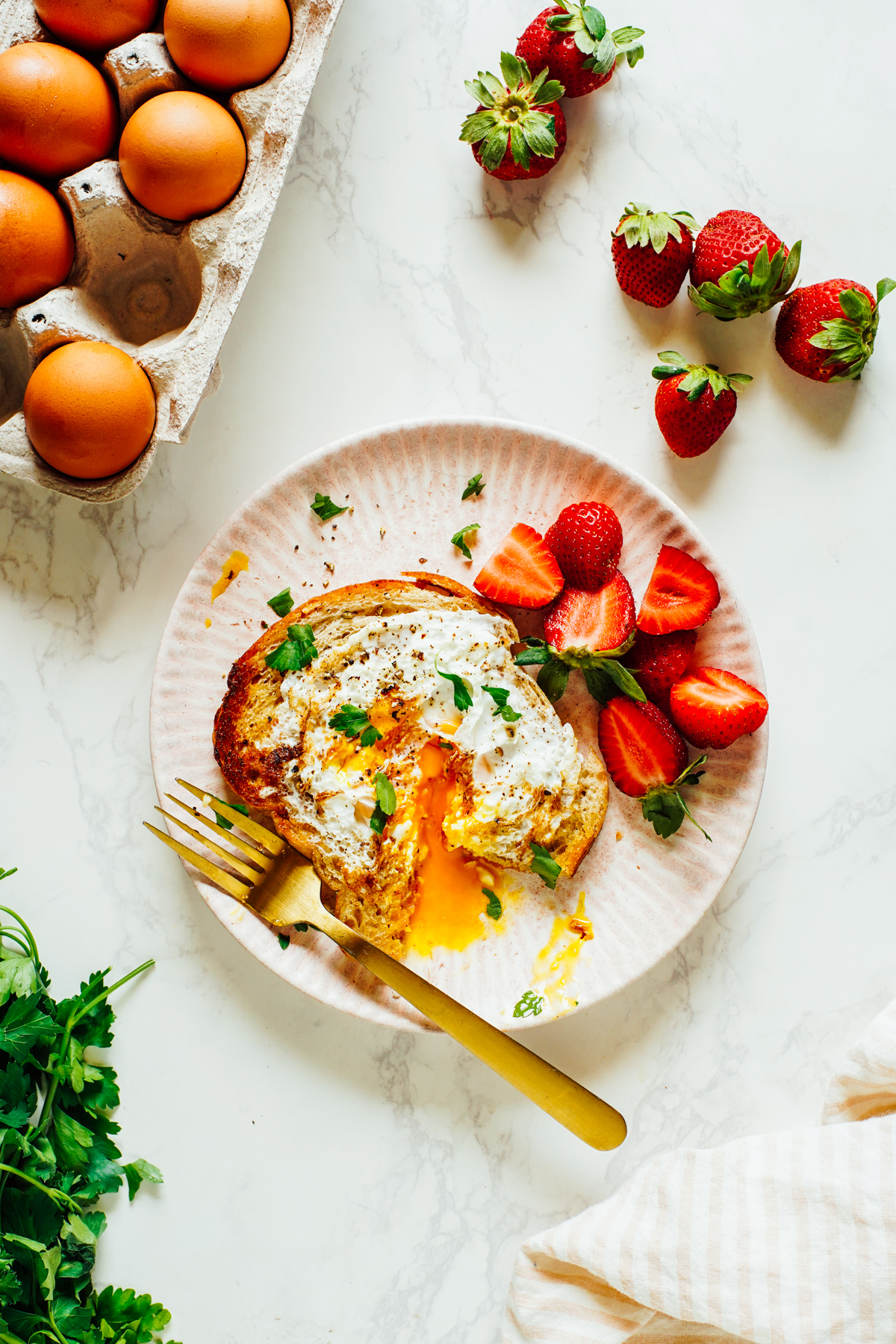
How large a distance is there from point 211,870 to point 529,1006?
0.77 meters

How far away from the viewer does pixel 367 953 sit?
6.22 ft

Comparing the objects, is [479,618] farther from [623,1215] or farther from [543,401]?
[623,1215]

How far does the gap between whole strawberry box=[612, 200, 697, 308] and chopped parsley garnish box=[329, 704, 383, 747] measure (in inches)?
44.9

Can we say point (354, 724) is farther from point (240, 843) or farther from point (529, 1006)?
point (529, 1006)

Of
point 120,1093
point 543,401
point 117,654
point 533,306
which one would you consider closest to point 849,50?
point 533,306

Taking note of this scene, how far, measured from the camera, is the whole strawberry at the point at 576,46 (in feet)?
6.37

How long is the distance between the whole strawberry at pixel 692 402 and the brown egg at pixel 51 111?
1.25 metres

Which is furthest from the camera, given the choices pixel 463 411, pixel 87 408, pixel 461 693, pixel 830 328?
pixel 463 411

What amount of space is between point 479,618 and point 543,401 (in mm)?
→ 566

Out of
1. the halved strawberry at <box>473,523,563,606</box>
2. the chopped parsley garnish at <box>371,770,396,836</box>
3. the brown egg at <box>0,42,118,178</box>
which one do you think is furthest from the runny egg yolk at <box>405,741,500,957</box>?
the brown egg at <box>0,42,118,178</box>

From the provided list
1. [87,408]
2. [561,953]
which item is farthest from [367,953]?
[87,408]

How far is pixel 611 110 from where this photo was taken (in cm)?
209

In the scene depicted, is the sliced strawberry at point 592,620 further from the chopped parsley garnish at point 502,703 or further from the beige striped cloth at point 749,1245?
the beige striped cloth at point 749,1245

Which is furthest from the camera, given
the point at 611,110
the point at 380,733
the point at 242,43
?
the point at 611,110
